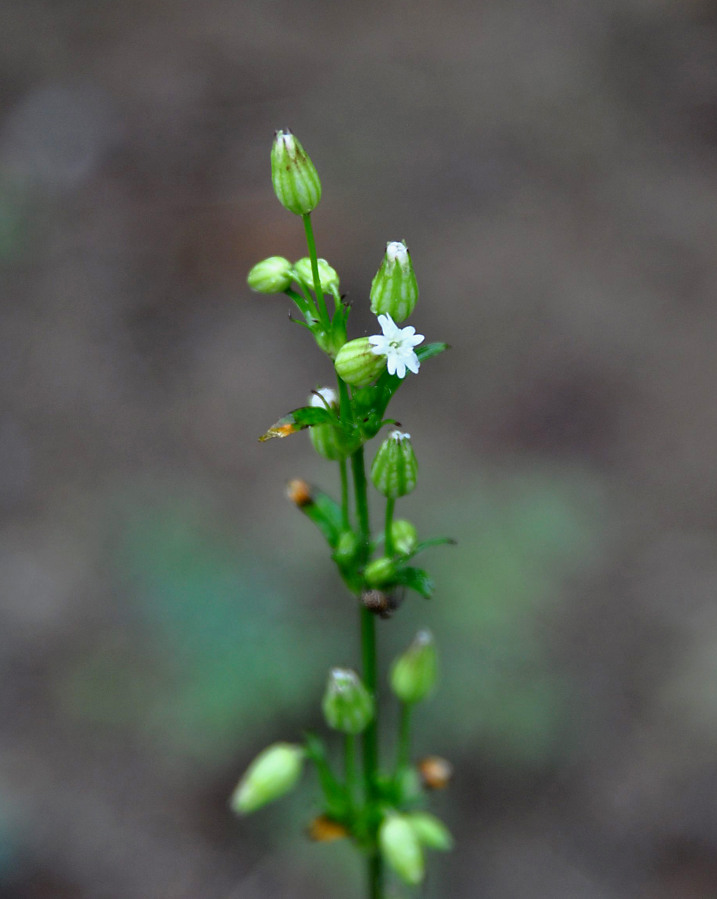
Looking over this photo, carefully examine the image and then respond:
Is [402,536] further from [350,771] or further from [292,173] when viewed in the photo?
[292,173]

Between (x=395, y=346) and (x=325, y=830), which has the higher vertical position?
(x=395, y=346)

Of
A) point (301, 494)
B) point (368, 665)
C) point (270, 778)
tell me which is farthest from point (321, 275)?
point (270, 778)

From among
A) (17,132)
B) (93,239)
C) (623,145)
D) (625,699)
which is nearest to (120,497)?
(93,239)

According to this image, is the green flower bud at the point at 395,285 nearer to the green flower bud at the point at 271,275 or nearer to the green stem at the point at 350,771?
the green flower bud at the point at 271,275

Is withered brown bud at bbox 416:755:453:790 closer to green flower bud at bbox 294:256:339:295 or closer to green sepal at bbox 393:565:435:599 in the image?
green sepal at bbox 393:565:435:599

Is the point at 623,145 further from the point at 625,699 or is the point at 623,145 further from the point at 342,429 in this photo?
the point at 342,429
